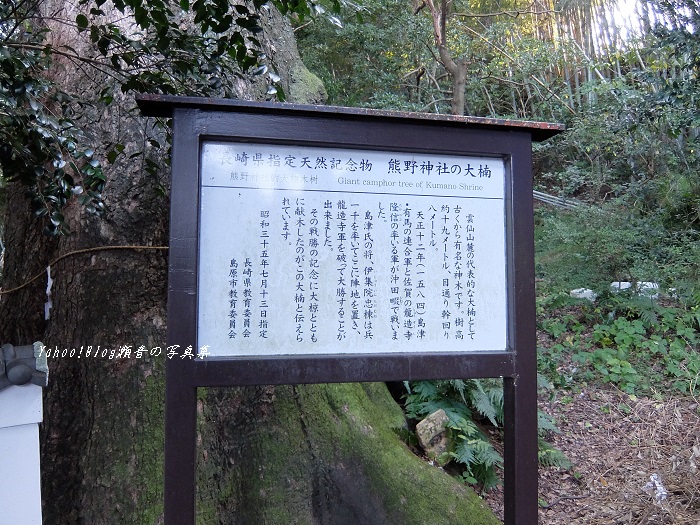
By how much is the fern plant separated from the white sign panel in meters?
2.02

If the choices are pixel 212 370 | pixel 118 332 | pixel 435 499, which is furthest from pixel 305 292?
pixel 435 499

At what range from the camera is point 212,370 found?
1.84 metres

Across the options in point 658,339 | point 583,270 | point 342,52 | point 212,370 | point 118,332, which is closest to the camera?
point 212,370

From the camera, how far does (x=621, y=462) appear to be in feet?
14.1

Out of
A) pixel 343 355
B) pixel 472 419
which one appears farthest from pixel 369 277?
pixel 472 419

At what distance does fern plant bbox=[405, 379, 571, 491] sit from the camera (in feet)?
12.5

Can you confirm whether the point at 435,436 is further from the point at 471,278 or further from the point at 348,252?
the point at 348,252

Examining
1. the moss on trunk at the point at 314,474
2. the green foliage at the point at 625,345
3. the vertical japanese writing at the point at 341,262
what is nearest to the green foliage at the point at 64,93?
the vertical japanese writing at the point at 341,262

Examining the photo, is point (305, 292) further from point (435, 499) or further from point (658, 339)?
point (658, 339)

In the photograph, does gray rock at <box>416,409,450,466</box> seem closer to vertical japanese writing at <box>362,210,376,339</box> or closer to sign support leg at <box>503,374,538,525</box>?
sign support leg at <box>503,374,538,525</box>

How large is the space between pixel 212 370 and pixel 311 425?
127 centimetres

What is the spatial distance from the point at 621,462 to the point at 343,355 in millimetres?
3382

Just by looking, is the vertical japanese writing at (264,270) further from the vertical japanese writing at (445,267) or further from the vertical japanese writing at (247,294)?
the vertical japanese writing at (445,267)

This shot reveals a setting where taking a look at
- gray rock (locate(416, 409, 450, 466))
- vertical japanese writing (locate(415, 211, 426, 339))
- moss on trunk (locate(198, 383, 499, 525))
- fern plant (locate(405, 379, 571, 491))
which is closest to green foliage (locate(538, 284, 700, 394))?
fern plant (locate(405, 379, 571, 491))
